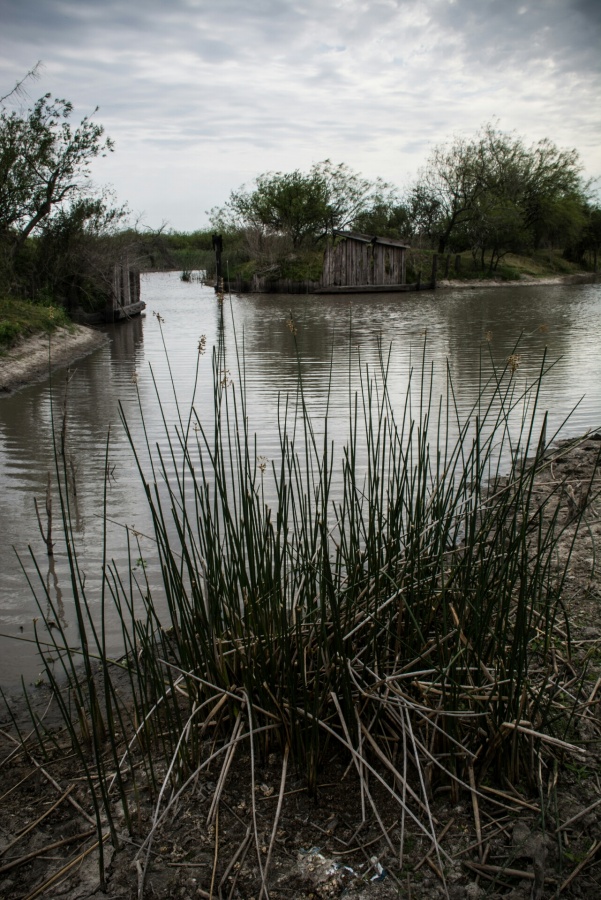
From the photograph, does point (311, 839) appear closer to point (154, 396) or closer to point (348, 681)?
point (348, 681)

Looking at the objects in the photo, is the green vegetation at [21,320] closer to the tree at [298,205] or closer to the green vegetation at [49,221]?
the green vegetation at [49,221]

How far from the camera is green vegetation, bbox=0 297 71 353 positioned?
8.99 m

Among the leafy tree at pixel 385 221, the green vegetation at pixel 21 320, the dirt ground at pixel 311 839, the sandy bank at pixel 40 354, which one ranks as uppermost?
the leafy tree at pixel 385 221

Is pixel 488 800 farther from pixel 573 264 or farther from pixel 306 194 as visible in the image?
pixel 573 264

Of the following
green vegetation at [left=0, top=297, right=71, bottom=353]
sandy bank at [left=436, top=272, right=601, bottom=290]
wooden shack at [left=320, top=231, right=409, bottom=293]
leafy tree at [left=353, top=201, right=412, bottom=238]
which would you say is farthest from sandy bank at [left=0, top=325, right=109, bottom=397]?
leafy tree at [left=353, top=201, right=412, bottom=238]

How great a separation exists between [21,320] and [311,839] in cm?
942

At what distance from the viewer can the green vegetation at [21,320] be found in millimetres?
8992

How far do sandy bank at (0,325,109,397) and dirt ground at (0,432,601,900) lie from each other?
5.74 meters

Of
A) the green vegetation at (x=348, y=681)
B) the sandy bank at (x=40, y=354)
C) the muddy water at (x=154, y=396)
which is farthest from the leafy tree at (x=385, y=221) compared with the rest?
the green vegetation at (x=348, y=681)

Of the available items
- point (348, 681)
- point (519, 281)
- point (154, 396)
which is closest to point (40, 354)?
point (154, 396)

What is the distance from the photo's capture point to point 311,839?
1.46m

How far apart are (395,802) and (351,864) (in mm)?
187

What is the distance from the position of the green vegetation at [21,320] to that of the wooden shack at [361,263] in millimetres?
14893

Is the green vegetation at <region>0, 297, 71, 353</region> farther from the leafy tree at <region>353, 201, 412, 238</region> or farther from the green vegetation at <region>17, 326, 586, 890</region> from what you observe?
the leafy tree at <region>353, 201, 412, 238</region>
